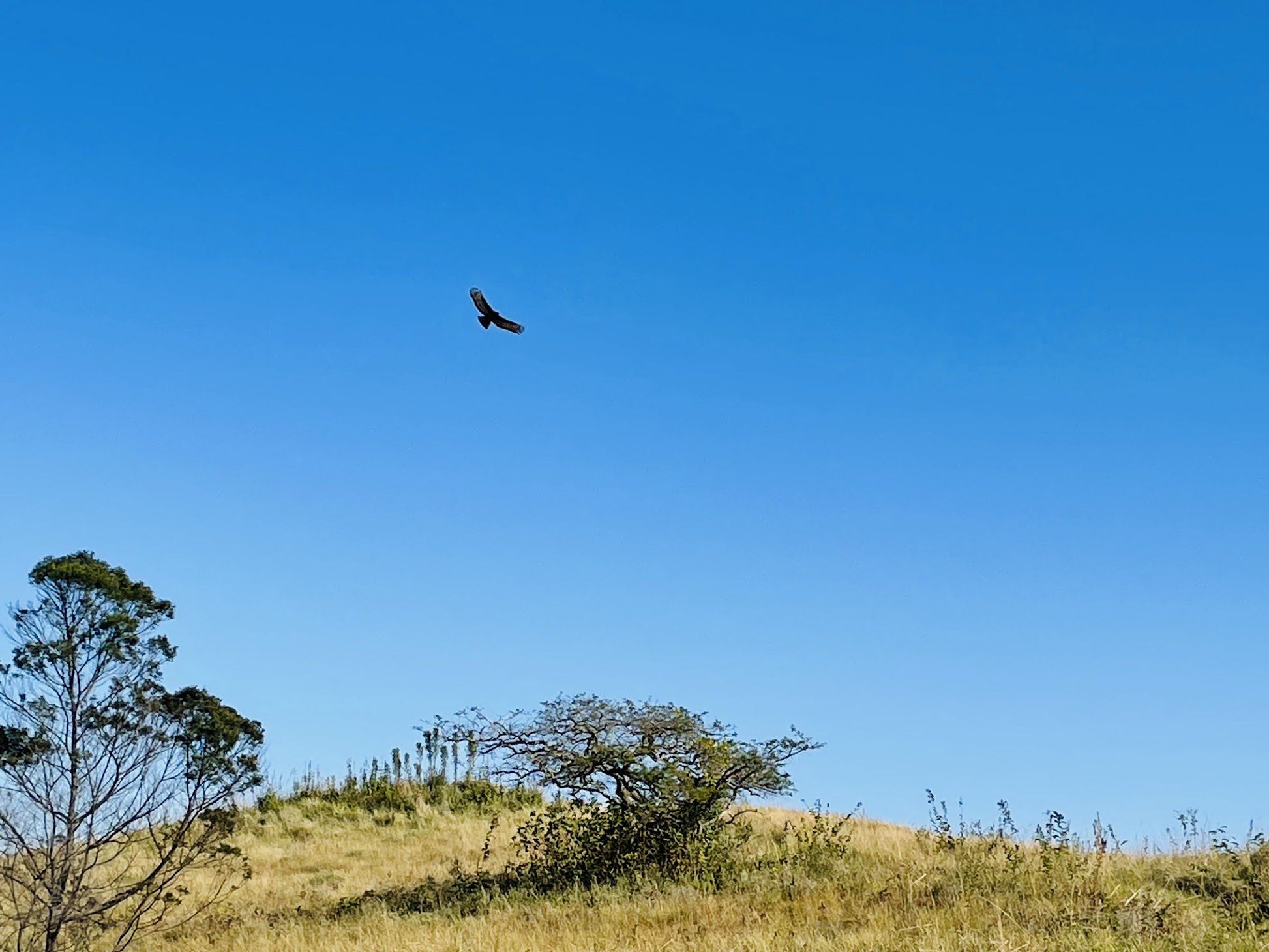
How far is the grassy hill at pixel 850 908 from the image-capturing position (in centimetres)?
1279

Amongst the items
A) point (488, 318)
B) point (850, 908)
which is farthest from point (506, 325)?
point (850, 908)

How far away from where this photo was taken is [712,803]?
19.8 metres

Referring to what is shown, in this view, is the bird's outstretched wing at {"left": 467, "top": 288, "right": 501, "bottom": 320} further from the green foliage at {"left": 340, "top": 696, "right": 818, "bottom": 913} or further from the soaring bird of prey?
the green foliage at {"left": 340, "top": 696, "right": 818, "bottom": 913}

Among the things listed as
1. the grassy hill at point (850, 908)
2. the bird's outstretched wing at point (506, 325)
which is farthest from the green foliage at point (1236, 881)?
the bird's outstretched wing at point (506, 325)

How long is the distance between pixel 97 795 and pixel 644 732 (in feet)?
28.7

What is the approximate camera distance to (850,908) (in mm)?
15055

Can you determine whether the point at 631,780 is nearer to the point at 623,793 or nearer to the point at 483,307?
the point at 623,793

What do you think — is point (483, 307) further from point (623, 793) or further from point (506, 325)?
point (623, 793)

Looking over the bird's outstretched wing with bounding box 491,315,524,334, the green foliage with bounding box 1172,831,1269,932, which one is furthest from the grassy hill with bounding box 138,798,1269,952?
the bird's outstretched wing with bounding box 491,315,524,334

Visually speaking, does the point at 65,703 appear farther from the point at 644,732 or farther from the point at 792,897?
the point at 792,897

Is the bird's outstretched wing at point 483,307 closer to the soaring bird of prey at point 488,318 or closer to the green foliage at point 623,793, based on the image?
the soaring bird of prey at point 488,318

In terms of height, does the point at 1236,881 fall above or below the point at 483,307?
below

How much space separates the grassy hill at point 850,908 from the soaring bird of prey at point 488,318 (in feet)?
24.2

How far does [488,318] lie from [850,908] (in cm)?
884
